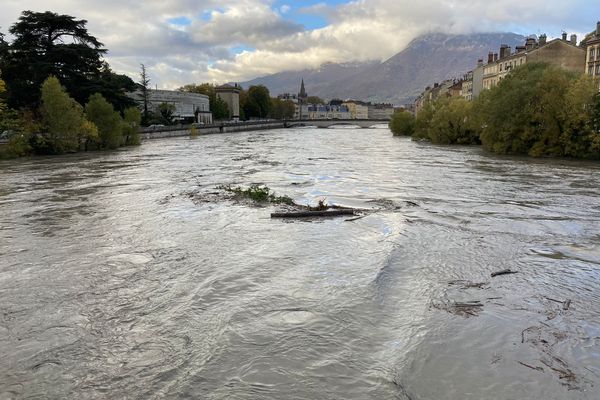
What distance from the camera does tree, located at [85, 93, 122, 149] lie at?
4972 cm

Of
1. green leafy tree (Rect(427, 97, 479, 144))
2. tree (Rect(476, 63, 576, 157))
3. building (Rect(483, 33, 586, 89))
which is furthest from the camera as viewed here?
building (Rect(483, 33, 586, 89))

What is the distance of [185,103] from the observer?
124 metres

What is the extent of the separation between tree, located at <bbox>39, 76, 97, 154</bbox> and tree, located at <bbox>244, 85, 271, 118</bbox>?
107 metres

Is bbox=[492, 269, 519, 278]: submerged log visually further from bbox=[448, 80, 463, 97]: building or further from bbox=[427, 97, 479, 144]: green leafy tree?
bbox=[448, 80, 463, 97]: building

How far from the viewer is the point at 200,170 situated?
31.5 m

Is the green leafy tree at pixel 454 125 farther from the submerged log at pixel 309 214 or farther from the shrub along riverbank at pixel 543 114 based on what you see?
the submerged log at pixel 309 214

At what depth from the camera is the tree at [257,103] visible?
151 m

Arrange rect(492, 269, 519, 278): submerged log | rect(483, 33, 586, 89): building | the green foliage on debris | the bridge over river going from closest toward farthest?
rect(492, 269, 519, 278): submerged log < the green foliage on debris < rect(483, 33, 586, 89): building < the bridge over river

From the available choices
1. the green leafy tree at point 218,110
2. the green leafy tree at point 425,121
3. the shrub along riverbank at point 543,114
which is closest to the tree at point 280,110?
the green leafy tree at point 218,110

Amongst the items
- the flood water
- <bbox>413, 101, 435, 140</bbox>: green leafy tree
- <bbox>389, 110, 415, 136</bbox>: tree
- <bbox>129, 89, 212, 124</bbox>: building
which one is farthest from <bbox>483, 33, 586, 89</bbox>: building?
<bbox>129, 89, 212, 124</bbox>: building

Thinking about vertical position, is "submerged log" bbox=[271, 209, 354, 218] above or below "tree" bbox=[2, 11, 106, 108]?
below

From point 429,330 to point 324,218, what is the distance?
821 cm

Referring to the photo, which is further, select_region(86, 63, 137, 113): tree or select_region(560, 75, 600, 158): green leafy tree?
select_region(86, 63, 137, 113): tree

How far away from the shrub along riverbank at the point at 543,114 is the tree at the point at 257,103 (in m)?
108
